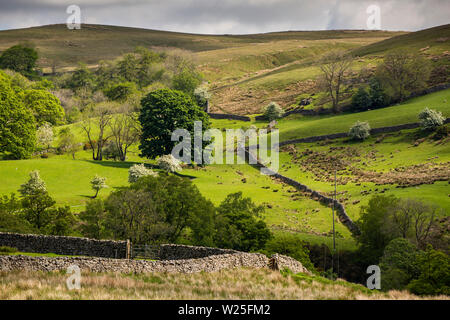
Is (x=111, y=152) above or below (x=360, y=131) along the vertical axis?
below

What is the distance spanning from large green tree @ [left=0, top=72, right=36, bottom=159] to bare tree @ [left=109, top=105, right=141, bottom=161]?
1475cm

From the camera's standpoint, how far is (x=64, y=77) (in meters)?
162

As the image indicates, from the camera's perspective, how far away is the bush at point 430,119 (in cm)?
8394

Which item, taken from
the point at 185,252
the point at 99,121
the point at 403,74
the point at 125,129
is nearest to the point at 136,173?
the point at 125,129

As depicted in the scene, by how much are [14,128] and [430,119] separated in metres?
67.3

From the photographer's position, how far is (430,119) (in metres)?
84.2

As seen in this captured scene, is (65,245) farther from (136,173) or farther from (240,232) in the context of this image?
(136,173)

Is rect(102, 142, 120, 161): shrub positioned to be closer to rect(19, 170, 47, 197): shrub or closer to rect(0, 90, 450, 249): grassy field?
rect(0, 90, 450, 249): grassy field

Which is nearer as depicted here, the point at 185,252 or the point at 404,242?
the point at 185,252

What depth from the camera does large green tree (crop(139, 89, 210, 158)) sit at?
81.9 m

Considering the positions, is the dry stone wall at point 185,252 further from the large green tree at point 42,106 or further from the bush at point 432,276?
the large green tree at point 42,106

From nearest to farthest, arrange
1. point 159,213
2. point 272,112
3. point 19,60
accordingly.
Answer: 1. point 159,213
2. point 272,112
3. point 19,60

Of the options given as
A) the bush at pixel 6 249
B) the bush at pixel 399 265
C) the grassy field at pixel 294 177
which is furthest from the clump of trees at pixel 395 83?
the bush at pixel 6 249
